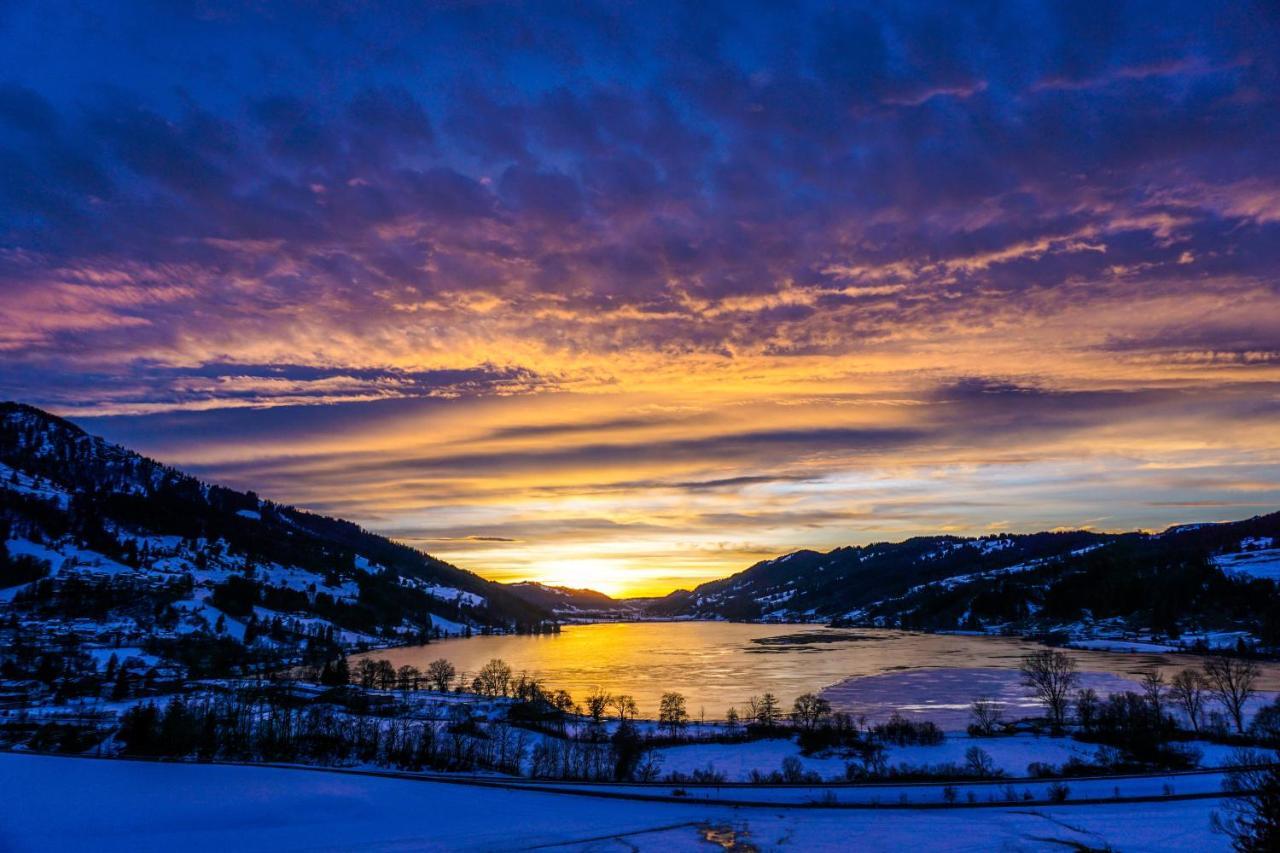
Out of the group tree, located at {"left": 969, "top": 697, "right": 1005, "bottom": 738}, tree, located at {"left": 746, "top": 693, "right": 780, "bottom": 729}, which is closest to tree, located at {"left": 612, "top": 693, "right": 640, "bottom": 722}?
tree, located at {"left": 746, "top": 693, "right": 780, "bottom": 729}

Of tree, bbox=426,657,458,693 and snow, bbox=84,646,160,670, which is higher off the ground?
snow, bbox=84,646,160,670

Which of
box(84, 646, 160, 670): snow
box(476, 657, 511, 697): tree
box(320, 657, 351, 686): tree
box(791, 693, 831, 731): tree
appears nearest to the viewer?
box(791, 693, 831, 731): tree

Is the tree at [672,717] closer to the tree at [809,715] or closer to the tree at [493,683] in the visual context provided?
the tree at [809,715]

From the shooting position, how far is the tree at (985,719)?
255 feet

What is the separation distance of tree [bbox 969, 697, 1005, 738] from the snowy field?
1332 inches

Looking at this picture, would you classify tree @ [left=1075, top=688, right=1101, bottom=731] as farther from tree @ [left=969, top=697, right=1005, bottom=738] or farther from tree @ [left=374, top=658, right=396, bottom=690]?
tree @ [left=374, top=658, right=396, bottom=690]

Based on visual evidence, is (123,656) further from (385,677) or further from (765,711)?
(765,711)

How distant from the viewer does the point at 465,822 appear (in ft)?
140

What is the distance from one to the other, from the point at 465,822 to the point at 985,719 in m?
67.0

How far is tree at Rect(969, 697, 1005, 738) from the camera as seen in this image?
77812mm

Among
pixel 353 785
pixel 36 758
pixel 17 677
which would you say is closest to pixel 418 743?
pixel 353 785

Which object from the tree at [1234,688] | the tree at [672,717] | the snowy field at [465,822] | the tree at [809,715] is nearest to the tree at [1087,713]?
the tree at [1234,688]

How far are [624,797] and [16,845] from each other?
34540 millimetres

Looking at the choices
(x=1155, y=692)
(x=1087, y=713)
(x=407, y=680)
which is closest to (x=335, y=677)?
(x=407, y=680)
